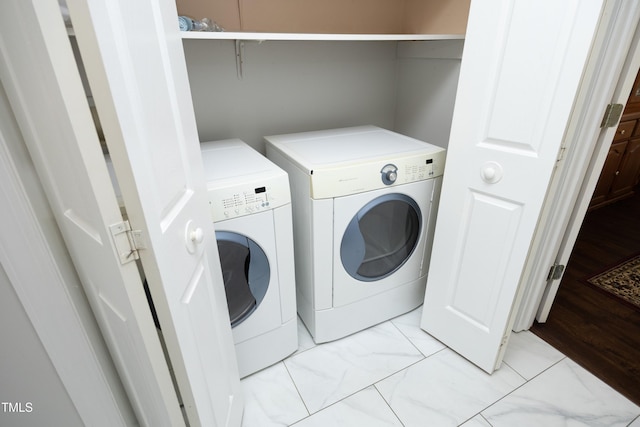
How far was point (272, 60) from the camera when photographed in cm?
180

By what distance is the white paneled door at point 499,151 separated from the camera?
1.02m

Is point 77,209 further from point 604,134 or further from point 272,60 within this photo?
point 604,134

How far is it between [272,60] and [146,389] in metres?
1.60

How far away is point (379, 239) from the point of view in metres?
1.62

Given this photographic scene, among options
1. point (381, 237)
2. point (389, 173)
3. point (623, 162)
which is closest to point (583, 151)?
point (389, 173)

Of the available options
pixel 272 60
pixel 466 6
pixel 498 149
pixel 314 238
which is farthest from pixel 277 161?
pixel 466 6

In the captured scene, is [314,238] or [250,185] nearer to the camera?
[250,185]

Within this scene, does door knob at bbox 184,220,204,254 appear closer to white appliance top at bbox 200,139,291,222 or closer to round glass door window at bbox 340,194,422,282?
white appliance top at bbox 200,139,291,222

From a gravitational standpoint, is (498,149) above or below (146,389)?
above

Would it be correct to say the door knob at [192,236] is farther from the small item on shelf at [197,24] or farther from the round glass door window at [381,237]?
the small item on shelf at [197,24]

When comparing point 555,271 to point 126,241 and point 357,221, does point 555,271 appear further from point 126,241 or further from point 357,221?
point 126,241

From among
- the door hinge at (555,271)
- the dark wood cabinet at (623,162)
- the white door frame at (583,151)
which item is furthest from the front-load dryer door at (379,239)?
the dark wood cabinet at (623,162)

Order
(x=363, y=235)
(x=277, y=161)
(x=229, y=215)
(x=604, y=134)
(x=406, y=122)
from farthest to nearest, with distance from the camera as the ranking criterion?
1. (x=406, y=122)
2. (x=277, y=161)
3. (x=363, y=235)
4. (x=604, y=134)
5. (x=229, y=215)

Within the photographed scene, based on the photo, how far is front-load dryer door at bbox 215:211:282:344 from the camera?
123 centimetres
